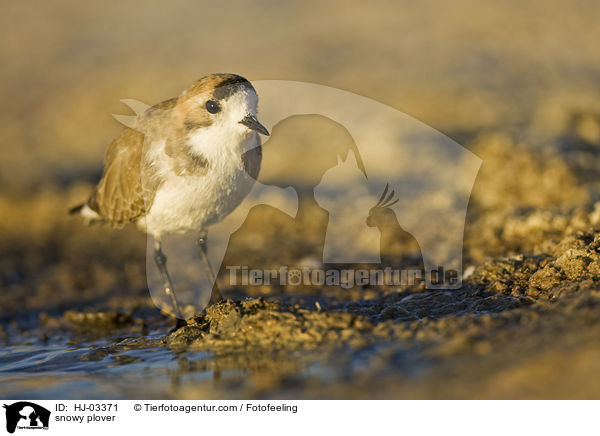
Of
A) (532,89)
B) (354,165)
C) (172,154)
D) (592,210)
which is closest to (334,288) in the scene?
(172,154)

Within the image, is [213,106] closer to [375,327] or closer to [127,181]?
[127,181]

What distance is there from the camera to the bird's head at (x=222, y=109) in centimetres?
498

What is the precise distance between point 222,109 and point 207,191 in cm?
64

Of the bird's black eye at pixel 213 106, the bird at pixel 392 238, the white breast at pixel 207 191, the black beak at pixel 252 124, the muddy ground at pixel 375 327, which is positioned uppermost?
the bird's black eye at pixel 213 106

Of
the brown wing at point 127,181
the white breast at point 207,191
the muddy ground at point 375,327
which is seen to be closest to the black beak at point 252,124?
the white breast at point 207,191

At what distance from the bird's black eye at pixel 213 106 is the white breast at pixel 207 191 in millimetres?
273

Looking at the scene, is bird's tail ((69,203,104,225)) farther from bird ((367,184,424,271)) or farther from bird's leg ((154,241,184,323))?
bird ((367,184,424,271))

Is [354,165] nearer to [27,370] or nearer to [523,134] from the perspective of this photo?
[523,134]

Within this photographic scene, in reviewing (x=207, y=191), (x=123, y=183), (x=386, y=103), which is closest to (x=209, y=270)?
(x=123, y=183)

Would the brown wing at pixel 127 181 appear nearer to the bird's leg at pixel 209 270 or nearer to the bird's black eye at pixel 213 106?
the bird's black eye at pixel 213 106

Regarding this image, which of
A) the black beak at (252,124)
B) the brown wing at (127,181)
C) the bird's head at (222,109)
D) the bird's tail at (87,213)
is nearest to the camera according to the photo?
the black beak at (252,124)

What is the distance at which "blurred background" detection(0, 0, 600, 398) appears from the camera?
3840 mm

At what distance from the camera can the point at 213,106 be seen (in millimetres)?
5035

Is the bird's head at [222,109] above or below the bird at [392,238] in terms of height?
above
